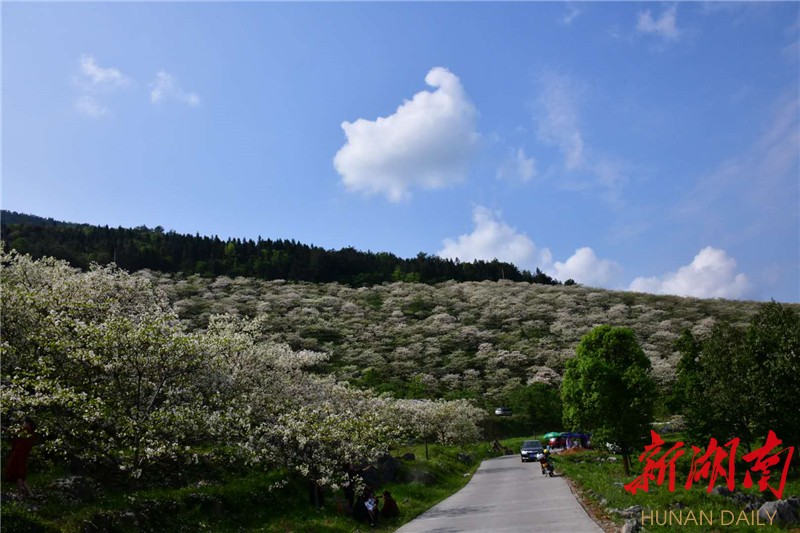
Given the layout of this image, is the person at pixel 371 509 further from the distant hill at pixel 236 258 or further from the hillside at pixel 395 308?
the distant hill at pixel 236 258

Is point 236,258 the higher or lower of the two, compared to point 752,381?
higher

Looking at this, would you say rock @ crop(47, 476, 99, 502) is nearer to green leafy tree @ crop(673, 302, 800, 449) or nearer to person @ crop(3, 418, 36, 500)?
person @ crop(3, 418, 36, 500)

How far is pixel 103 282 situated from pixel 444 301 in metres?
96.7

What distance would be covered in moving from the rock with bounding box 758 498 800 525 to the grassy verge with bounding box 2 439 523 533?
11.1 metres

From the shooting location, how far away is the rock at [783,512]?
14.6 m

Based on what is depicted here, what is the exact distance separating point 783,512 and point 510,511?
7945 millimetres

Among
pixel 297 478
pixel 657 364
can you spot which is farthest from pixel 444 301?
pixel 297 478

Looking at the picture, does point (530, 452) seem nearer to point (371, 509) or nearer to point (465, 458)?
point (465, 458)

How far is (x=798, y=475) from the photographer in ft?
93.5

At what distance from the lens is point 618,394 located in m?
28.5

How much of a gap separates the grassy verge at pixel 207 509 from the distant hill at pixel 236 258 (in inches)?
3773

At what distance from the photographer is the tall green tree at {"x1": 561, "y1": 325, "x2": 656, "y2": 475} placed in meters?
27.5

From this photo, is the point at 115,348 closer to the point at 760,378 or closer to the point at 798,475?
the point at 760,378
